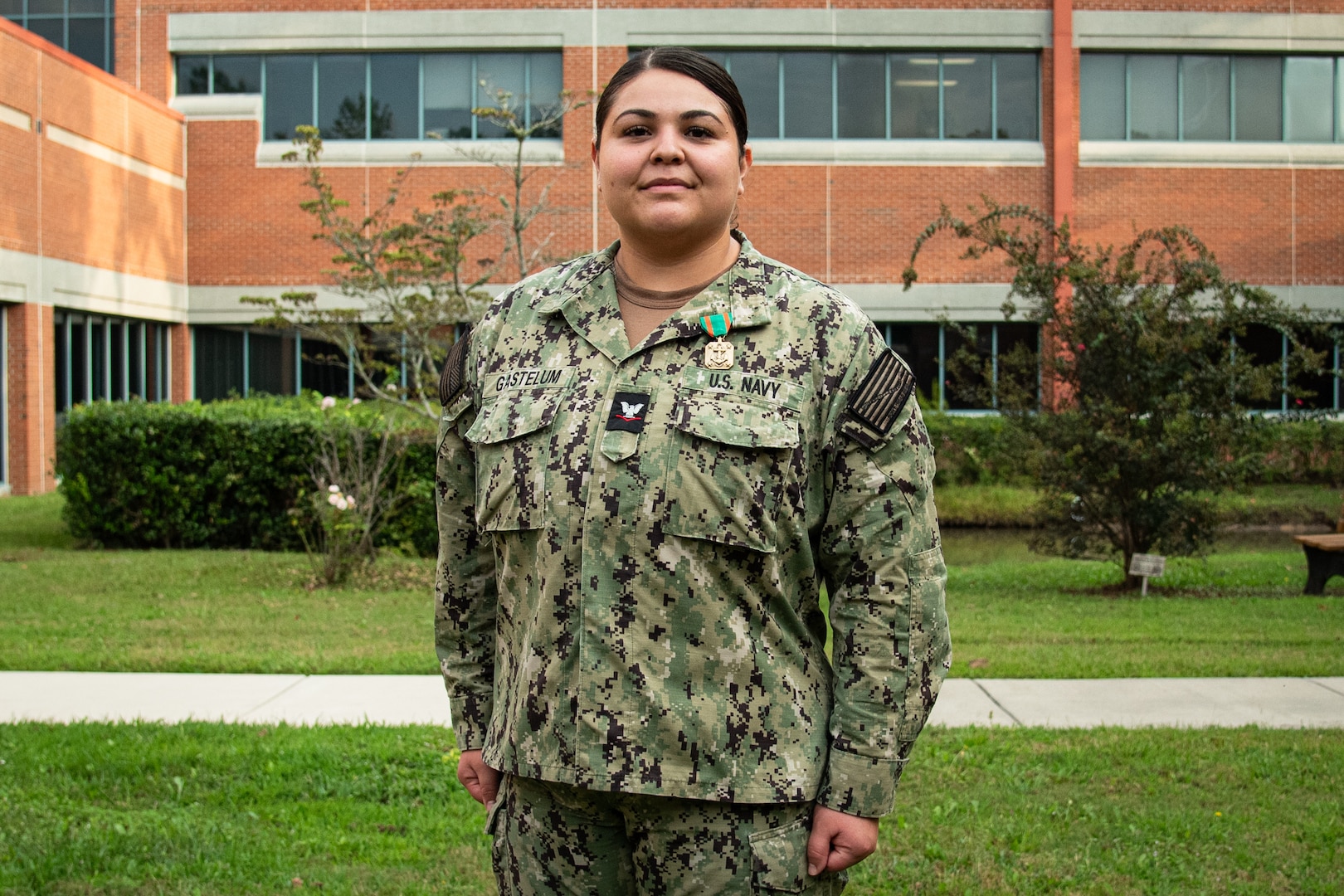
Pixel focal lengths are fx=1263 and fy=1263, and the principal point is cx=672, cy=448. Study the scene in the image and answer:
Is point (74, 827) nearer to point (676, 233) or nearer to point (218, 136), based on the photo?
point (676, 233)

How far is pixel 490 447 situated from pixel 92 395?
2124 cm

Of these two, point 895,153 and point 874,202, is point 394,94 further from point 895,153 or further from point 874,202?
point 895,153

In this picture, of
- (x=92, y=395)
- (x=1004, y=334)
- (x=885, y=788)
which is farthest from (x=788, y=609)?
(x=1004, y=334)

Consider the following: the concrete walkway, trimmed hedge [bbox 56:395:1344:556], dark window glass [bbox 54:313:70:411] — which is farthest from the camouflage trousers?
dark window glass [bbox 54:313:70:411]

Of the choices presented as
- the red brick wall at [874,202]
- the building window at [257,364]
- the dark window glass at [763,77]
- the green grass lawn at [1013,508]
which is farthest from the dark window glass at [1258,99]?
the building window at [257,364]

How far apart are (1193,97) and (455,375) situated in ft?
82.1

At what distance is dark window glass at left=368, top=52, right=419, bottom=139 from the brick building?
0.04 meters

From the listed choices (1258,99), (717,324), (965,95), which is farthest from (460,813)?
(1258,99)

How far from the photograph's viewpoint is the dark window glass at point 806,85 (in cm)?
2406

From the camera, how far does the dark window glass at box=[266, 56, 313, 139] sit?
24.0m

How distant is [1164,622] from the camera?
9.30 metres

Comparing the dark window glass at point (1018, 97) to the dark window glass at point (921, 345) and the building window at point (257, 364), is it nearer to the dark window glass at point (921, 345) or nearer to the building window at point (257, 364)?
the dark window glass at point (921, 345)

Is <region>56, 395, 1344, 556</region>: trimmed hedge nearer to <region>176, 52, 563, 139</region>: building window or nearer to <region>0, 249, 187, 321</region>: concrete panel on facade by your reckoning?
<region>0, 249, 187, 321</region>: concrete panel on facade

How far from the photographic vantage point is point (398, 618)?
941 centimetres
